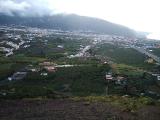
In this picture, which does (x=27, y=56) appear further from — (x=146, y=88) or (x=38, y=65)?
(x=146, y=88)

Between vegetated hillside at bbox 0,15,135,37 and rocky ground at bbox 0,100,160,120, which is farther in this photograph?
vegetated hillside at bbox 0,15,135,37

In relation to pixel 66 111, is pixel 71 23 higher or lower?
higher

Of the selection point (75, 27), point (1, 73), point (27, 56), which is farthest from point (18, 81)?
point (75, 27)

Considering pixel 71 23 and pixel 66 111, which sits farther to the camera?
pixel 71 23

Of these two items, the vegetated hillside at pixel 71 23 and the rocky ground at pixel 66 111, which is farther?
the vegetated hillside at pixel 71 23
